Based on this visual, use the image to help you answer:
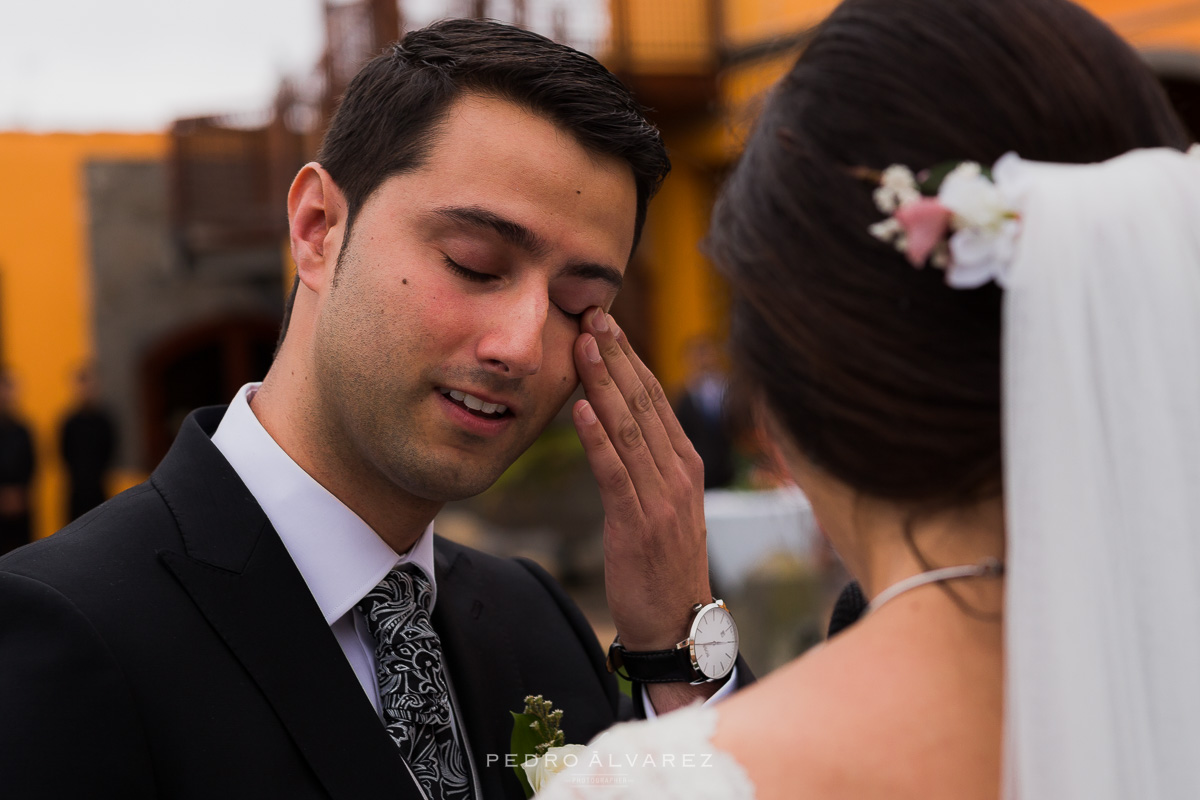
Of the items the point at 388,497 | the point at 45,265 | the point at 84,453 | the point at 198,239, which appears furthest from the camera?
the point at 45,265

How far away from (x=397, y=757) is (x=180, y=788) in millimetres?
293

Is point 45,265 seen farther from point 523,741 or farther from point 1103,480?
point 1103,480

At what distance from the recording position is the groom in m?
1.45

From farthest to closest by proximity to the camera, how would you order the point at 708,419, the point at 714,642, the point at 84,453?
the point at 84,453 → the point at 708,419 → the point at 714,642

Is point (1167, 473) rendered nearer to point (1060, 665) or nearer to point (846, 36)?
point (1060, 665)

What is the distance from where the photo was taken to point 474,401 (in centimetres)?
176

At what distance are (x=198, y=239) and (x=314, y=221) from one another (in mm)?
10702

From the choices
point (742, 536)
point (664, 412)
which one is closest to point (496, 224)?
point (664, 412)

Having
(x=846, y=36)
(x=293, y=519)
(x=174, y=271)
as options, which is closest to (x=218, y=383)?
(x=174, y=271)

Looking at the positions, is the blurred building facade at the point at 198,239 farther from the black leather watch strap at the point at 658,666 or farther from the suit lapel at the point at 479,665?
the black leather watch strap at the point at 658,666

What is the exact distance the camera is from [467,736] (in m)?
1.85

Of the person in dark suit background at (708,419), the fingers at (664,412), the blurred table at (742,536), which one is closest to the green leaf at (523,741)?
the fingers at (664,412)

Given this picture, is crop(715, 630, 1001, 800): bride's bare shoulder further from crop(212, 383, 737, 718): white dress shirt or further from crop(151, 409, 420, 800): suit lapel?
crop(212, 383, 737, 718): white dress shirt

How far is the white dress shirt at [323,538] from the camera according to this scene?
5.62 ft
